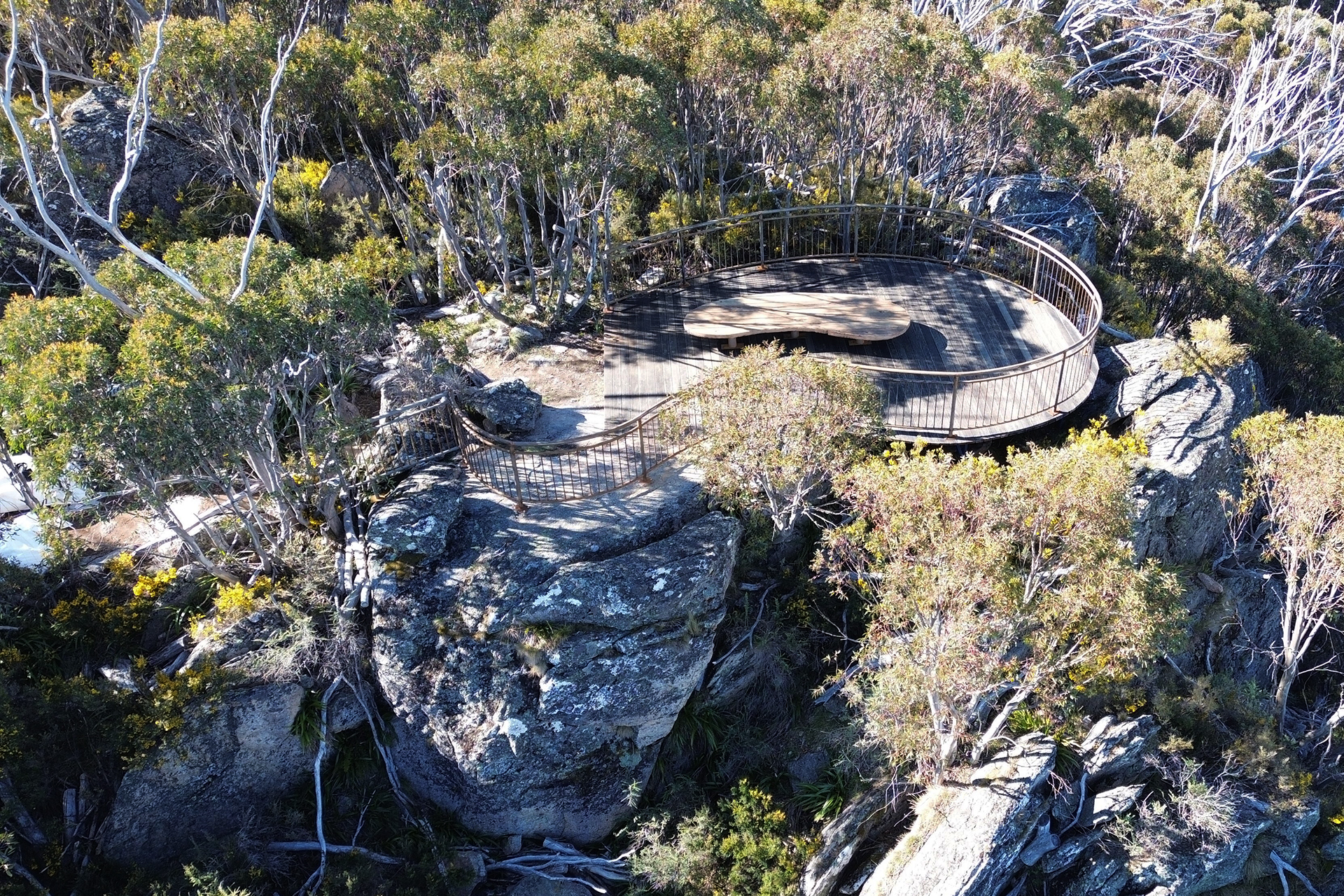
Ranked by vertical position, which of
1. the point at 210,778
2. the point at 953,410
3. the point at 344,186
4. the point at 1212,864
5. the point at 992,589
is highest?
the point at 344,186

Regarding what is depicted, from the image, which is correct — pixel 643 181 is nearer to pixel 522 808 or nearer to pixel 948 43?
pixel 948 43

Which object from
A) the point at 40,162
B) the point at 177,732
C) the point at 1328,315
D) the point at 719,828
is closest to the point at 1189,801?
the point at 719,828

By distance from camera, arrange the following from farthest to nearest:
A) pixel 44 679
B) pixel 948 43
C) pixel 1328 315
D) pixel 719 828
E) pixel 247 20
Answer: pixel 1328 315, pixel 948 43, pixel 247 20, pixel 719 828, pixel 44 679

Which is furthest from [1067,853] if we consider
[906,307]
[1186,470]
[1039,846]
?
[906,307]

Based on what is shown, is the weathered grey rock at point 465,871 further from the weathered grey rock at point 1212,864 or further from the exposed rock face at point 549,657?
the weathered grey rock at point 1212,864

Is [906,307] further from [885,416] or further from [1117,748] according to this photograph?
[1117,748]
